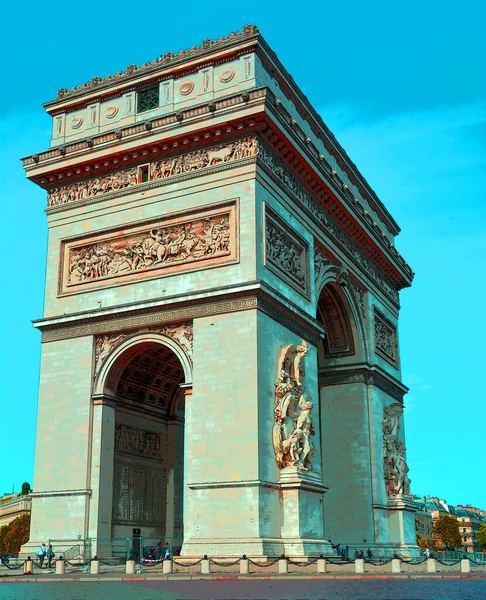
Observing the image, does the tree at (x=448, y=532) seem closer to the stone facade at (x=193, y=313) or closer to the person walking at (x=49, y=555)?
the stone facade at (x=193, y=313)

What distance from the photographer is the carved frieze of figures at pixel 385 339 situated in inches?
1398

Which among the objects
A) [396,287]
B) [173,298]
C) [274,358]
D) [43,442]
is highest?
[396,287]

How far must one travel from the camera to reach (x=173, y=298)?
24734mm

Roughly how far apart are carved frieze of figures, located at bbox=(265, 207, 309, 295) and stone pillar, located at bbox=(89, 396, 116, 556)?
6.71 m

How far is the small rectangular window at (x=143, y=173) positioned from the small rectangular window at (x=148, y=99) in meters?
2.38

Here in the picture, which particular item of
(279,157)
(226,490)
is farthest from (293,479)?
(279,157)

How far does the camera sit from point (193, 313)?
24.6 metres

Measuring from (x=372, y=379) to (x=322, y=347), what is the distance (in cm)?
238

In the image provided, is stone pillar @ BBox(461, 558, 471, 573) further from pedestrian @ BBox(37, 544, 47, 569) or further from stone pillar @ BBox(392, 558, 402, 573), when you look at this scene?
pedestrian @ BBox(37, 544, 47, 569)

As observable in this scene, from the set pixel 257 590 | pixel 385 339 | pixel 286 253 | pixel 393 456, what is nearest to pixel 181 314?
pixel 286 253

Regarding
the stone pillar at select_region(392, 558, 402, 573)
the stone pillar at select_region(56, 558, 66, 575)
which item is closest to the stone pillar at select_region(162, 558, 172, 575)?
the stone pillar at select_region(56, 558, 66, 575)

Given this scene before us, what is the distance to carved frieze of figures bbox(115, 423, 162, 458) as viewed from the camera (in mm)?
26962

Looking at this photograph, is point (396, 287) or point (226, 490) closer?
point (226, 490)

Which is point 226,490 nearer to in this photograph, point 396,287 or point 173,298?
point 173,298
